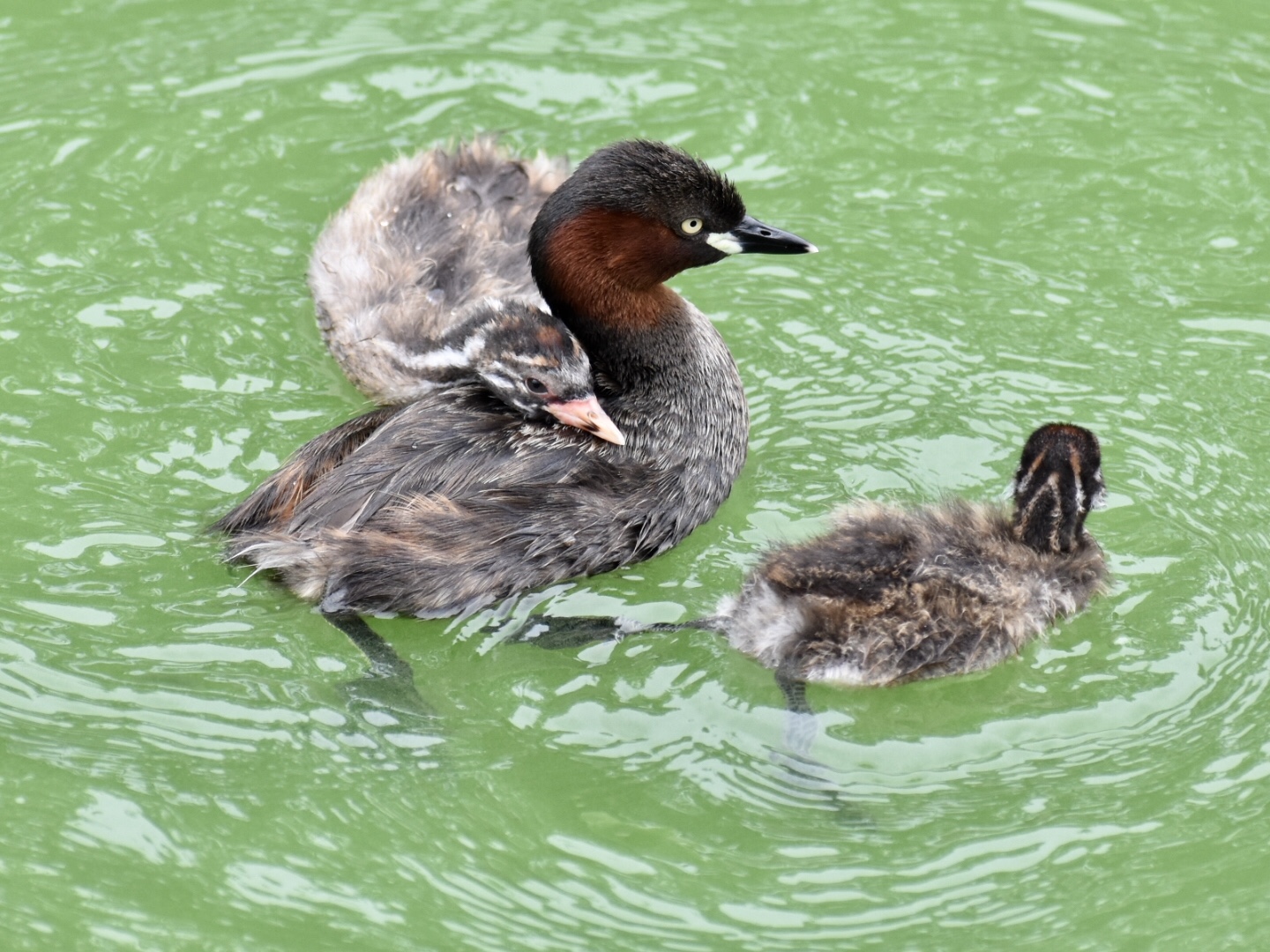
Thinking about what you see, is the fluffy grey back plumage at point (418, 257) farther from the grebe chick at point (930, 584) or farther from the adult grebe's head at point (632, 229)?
the grebe chick at point (930, 584)

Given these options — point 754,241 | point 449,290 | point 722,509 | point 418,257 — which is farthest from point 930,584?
point 418,257

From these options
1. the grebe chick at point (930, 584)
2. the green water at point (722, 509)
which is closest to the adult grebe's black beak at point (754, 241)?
the green water at point (722, 509)

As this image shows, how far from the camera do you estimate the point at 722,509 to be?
6285mm

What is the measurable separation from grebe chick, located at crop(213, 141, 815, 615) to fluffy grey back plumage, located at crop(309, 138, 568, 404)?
388 millimetres

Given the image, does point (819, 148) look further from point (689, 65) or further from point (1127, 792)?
point (1127, 792)

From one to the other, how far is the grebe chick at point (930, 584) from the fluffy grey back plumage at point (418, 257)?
5.16 ft

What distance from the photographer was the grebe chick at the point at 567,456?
5.66 metres

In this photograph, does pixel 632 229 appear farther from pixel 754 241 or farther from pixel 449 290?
pixel 449 290

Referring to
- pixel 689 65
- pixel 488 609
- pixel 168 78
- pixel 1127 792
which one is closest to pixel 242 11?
pixel 168 78

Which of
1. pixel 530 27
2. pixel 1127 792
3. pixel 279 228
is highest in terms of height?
pixel 530 27

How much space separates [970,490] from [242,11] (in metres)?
4.72

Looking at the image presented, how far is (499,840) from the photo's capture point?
498 centimetres

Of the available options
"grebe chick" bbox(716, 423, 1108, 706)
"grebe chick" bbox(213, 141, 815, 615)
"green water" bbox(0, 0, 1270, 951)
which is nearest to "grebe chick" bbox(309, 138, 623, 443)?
"grebe chick" bbox(213, 141, 815, 615)

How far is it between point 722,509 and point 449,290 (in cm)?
139
